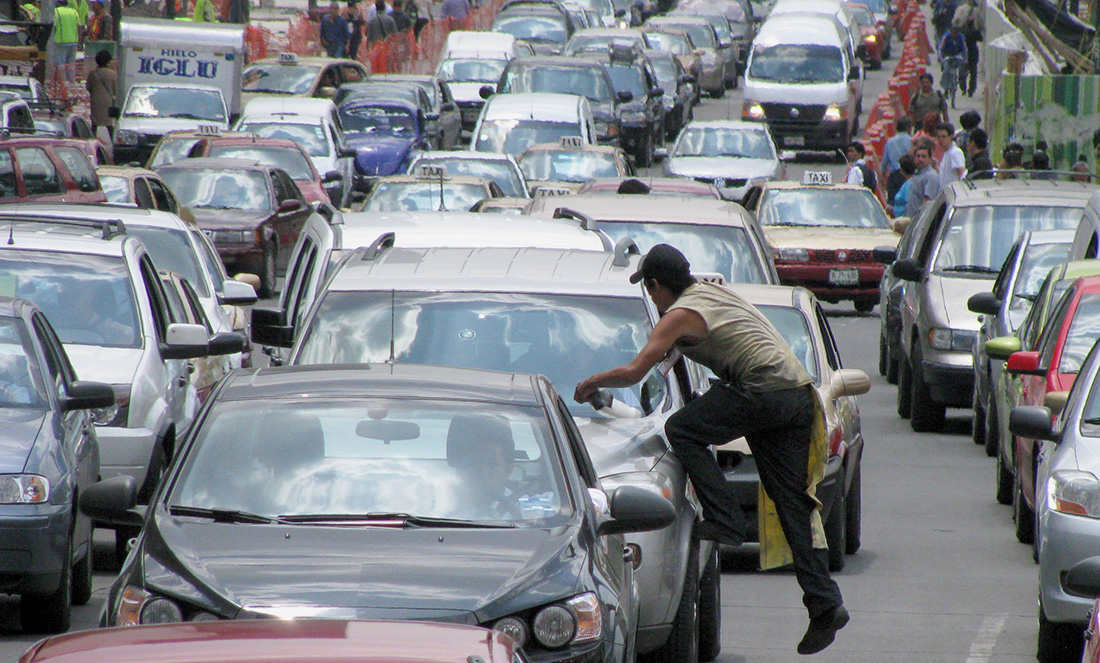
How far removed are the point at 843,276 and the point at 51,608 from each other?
16168 mm

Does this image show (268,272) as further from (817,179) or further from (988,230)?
(988,230)

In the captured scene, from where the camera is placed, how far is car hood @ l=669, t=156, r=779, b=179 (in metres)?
32.8

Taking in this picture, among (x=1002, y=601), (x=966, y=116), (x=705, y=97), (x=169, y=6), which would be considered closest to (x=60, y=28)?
(x=169, y=6)

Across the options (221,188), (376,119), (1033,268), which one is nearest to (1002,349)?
(1033,268)

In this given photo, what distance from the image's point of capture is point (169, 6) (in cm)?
5006

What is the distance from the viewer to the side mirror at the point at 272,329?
33.1ft

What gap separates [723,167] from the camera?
3306 centimetres

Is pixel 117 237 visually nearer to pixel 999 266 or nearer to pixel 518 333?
pixel 518 333

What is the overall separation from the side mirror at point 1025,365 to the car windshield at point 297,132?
2163 cm

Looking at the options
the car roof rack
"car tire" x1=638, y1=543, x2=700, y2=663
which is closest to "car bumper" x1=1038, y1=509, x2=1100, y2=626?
"car tire" x1=638, y1=543, x2=700, y2=663

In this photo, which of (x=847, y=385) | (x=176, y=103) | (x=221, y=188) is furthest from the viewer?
(x=176, y=103)

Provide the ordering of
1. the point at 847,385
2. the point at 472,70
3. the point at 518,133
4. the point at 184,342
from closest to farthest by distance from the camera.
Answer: the point at 184,342, the point at 847,385, the point at 518,133, the point at 472,70

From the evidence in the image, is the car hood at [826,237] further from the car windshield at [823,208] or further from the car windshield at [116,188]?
the car windshield at [116,188]

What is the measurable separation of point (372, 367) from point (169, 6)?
44.4 meters
